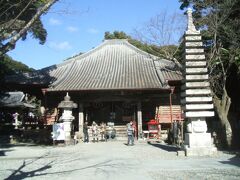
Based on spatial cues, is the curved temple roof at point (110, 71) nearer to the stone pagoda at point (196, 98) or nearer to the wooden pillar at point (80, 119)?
the wooden pillar at point (80, 119)

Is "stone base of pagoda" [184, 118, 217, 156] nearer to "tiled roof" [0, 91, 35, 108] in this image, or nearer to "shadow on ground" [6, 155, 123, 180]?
"shadow on ground" [6, 155, 123, 180]

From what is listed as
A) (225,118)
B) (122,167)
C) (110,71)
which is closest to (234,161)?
(122,167)

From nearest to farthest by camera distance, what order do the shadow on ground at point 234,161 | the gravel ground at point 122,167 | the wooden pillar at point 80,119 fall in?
the gravel ground at point 122,167
the shadow on ground at point 234,161
the wooden pillar at point 80,119

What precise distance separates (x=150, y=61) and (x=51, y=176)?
67.0 ft

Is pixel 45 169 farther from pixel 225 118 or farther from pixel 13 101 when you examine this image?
pixel 13 101

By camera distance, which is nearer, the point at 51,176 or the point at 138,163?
the point at 51,176

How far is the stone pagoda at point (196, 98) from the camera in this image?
16300 mm

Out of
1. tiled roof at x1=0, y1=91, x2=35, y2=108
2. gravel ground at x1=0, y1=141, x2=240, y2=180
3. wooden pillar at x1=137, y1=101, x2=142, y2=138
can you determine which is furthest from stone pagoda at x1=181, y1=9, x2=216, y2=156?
tiled roof at x1=0, y1=91, x2=35, y2=108

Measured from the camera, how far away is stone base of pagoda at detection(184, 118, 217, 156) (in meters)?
16.0

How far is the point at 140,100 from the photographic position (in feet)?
89.4

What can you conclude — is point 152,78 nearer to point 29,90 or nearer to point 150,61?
point 150,61

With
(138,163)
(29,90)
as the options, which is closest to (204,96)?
(138,163)

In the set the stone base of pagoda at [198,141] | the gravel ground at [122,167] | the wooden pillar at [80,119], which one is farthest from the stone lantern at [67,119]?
the stone base of pagoda at [198,141]

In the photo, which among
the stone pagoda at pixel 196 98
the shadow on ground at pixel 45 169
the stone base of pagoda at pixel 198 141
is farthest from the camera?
the stone pagoda at pixel 196 98
